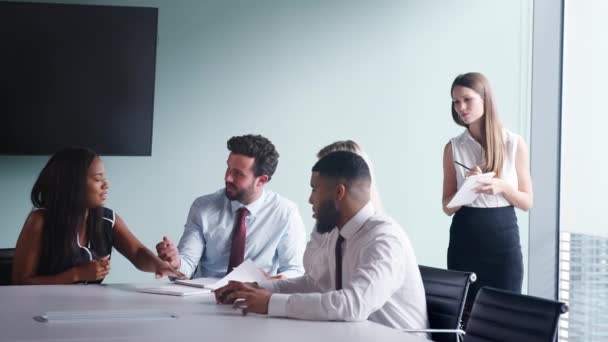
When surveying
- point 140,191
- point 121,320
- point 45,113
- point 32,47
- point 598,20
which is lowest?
point 121,320

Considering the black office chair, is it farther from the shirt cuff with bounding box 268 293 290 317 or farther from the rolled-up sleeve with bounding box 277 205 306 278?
the rolled-up sleeve with bounding box 277 205 306 278

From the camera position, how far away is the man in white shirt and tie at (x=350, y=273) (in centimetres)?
263

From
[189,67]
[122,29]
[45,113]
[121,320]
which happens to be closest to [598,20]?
[189,67]

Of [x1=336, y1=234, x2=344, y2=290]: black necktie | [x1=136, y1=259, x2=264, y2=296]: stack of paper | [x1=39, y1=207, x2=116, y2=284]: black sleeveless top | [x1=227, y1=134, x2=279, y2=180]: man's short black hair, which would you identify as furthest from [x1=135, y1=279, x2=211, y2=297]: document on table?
[x1=227, y1=134, x2=279, y2=180]: man's short black hair

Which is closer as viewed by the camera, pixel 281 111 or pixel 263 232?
pixel 263 232

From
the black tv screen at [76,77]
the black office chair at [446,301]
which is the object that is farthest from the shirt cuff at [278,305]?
the black tv screen at [76,77]

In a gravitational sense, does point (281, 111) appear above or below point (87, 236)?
above

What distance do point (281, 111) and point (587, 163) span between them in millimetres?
2084

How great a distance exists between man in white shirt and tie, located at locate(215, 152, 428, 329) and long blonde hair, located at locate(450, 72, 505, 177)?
1.45 metres

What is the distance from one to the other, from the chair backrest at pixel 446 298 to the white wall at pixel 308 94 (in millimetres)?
2372

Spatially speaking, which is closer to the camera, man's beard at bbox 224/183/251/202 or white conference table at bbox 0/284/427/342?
white conference table at bbox 0/284/427/342

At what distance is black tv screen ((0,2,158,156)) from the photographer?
467 centimetres

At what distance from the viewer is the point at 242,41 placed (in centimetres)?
545

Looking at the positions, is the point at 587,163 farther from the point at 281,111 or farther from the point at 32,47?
the point at 32,47
